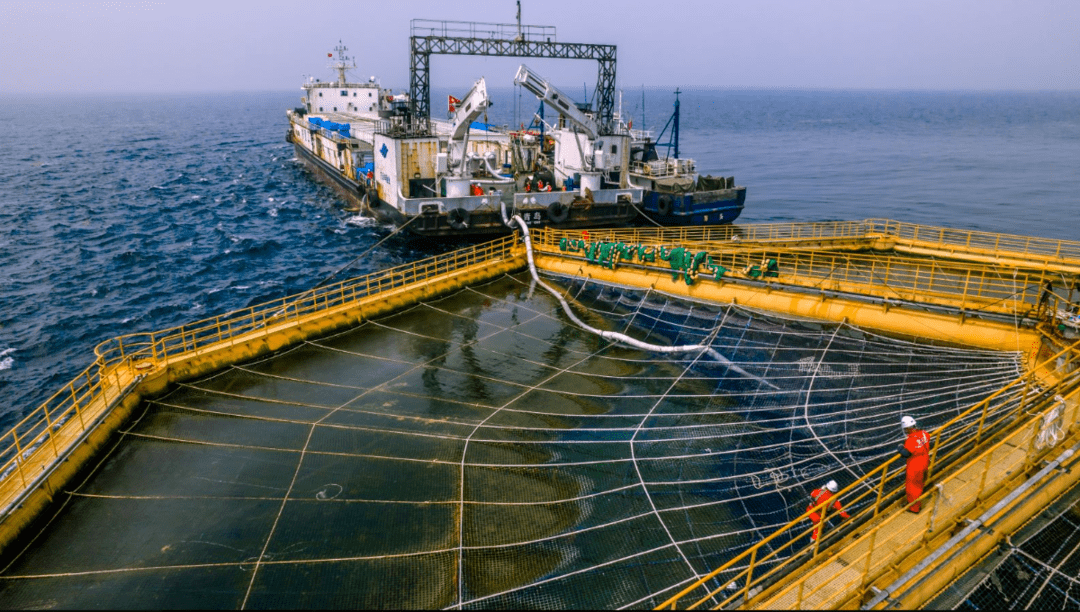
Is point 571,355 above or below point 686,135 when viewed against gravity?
below

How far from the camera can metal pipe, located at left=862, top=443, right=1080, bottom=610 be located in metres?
8.72

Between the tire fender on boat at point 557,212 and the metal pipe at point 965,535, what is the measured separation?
3258cm

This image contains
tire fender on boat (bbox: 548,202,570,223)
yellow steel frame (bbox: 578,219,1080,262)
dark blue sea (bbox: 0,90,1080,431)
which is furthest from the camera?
tire fender on boat (bbox: 548,202,570,223)

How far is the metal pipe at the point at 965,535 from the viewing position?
343 inches

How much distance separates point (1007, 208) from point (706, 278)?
52.5 m

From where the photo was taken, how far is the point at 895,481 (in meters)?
12.0

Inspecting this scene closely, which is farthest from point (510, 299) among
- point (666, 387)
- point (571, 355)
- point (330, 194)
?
point (330, 194)

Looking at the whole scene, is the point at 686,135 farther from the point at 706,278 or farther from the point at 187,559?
the point at 187,559

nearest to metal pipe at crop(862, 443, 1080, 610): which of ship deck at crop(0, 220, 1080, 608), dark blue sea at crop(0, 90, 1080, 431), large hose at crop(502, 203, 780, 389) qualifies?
ship deck at crop(0, 220, 1080, 608)

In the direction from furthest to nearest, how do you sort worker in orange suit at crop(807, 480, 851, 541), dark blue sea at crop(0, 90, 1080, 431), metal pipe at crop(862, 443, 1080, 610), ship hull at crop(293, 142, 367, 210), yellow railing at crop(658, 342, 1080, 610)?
ship hull at crop(293, 142, 367, 210) → dark blue sea at crop(0, 90, 1080, 431) → worker in orange suit at crop(807, 480, 851, 541) → yellow railing at crop(658, 342, 1080, 610) → metal pipe at crop(862, 443, 1080, 610)

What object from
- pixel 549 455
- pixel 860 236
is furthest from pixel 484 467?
pixel 860 236

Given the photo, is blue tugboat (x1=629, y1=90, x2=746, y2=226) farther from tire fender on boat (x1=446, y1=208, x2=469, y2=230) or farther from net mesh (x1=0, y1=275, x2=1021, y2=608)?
net mesh (x1=0, y1=275, x2=1021, y2=608)

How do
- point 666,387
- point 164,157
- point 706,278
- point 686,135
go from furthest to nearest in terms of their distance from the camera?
point 686,135, point 164,157, point 706,278, point 666,387

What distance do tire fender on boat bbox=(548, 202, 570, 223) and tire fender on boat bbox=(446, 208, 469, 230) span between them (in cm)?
537
